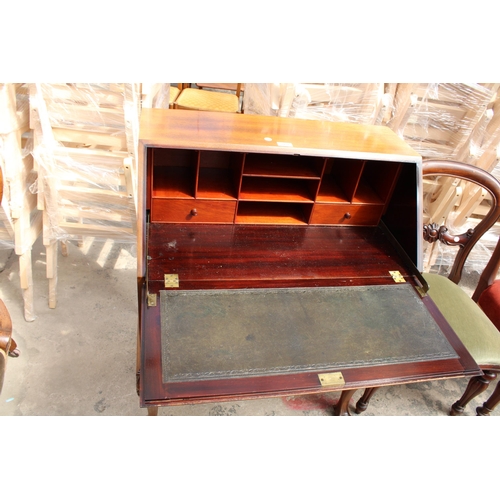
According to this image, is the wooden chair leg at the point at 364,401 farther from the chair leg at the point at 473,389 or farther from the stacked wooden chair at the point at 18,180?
the stacked wooden chair at the point at 18,180

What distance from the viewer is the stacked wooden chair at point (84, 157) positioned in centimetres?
202

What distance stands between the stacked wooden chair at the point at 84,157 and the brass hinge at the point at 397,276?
1.29m

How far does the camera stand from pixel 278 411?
2170mm

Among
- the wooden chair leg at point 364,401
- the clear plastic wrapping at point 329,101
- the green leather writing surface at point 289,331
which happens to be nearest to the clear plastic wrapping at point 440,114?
the clear plastic wrapping at point 329,101

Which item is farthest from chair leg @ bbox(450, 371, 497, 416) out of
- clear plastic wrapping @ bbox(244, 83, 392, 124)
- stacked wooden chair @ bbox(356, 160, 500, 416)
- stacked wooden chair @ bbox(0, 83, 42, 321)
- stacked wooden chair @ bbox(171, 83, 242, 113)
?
stacked wooden chair @ bbox(171, 83, 242, 113)

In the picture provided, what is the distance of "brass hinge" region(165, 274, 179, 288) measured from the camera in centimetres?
160

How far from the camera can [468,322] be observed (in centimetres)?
200

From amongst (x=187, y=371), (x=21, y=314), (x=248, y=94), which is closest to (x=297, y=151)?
(x=187, y=371)

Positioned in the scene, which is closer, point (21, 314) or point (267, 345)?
point (267, 345)

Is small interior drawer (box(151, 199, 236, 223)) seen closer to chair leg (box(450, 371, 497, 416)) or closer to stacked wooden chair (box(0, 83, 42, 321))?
stacked wooden chair (box(0, 83, 42, 321))

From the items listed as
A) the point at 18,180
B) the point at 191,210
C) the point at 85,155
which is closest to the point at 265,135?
the point at 191,210

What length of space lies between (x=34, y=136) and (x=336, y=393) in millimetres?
1964

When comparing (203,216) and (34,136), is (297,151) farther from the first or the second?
(34,136)

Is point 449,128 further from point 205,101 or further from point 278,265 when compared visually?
point 205,101
